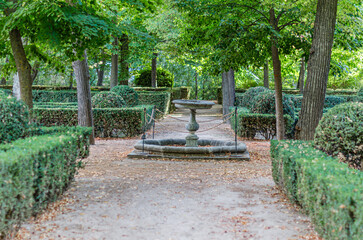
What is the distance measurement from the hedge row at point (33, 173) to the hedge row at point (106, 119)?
23.4 ft

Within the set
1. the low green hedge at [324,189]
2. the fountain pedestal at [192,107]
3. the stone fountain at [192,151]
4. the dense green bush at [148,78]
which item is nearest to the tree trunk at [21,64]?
the stone fountain at [192,151]

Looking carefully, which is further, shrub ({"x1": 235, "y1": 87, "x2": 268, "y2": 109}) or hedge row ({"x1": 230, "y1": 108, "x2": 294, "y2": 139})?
shrub ({"x1": 235, "y1": 87, "x2": 268, "y2": 109})

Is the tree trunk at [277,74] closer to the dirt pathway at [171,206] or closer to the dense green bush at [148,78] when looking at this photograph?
the dirt pathway at [171,206]

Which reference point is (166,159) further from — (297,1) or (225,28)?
(297,1)

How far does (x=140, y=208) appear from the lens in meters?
5.71

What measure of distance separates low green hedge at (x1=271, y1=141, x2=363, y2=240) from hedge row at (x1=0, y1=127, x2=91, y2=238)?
3041mm

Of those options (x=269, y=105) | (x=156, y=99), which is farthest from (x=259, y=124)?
(x=156, y=99)

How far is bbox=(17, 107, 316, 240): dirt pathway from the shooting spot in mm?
4746

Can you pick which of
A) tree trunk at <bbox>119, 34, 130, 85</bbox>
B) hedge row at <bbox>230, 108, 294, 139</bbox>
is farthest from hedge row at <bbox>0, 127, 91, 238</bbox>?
tree trunk at <bbox>119, 34, 130, 85</bbox>

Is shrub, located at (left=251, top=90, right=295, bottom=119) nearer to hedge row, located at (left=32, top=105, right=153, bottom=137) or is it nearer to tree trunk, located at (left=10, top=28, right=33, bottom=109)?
hedge row, located at (left=32, top=105, right=153, bottom=137)

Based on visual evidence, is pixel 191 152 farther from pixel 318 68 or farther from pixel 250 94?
pixel 250 94

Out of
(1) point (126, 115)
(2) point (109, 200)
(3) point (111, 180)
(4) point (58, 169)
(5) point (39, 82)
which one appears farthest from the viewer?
(5) point (39, 82)

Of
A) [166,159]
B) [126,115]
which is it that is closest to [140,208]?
[166,159]

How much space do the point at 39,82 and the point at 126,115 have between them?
85.7 feet
